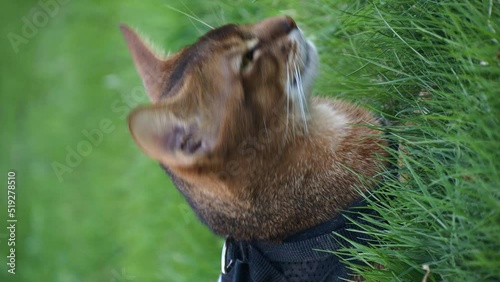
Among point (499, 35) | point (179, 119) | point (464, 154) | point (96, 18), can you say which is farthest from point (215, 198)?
point (96, 18)

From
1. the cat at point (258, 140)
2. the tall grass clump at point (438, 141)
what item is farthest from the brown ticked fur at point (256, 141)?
the tall grass clump at point (438, 141)

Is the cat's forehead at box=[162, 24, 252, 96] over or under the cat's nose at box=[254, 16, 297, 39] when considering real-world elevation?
over

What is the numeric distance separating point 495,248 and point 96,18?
468 cm

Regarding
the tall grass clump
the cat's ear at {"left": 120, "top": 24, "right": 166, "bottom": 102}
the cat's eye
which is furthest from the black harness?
the cat's ear at {"left": 120, "top": 24, "right": 166, "bottom": 102}

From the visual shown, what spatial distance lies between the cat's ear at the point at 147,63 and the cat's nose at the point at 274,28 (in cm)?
51

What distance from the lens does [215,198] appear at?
2309 mm

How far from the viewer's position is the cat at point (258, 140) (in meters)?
2.17

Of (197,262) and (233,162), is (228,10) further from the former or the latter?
(233,162)

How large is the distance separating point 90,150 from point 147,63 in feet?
8.56

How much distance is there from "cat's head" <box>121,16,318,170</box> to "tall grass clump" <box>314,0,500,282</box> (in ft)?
1.06

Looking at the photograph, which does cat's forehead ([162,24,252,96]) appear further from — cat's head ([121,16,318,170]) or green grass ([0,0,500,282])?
green grass ([0,0,500,282])

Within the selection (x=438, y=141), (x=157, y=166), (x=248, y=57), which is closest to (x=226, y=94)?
(x=248, y=57)

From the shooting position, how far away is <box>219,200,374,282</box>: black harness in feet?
7.25

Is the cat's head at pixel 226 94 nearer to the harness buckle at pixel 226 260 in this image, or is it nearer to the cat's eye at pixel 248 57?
the cat's eye at pixel 248 57
